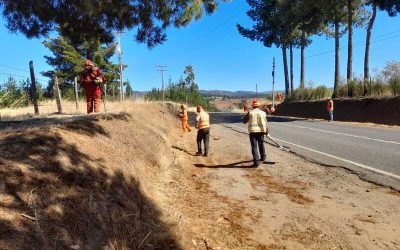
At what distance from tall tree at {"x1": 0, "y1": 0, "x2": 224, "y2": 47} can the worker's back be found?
10.7 feet

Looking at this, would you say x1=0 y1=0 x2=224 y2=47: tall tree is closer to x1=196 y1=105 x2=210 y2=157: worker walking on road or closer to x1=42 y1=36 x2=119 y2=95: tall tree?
x1=196 y1=105 x2=210 y2=157: worker walking on road

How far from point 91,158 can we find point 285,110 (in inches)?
1591

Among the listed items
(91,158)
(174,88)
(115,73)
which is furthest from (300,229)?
(174,88)

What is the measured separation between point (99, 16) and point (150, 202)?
3.91 meters

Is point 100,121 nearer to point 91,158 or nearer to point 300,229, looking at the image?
point 91,158

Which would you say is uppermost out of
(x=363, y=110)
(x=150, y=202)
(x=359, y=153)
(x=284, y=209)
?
(x=363, y=110)

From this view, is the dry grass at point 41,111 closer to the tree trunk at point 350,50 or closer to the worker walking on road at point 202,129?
the worker walking on road at point 202,129

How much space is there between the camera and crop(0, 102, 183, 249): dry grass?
12.6 feet

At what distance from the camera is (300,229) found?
587 centimetres

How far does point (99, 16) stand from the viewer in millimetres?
8266

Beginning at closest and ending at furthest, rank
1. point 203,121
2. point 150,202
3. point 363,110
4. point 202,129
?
point 150,202 → point 202,129 → point 203,121 → point 363,110

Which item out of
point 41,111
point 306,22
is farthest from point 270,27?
point 41,111

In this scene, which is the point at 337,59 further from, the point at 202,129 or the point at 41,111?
the point at 41,111

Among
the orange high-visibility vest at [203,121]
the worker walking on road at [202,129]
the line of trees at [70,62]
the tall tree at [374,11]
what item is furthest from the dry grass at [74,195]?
the line of trees at [70,62]
